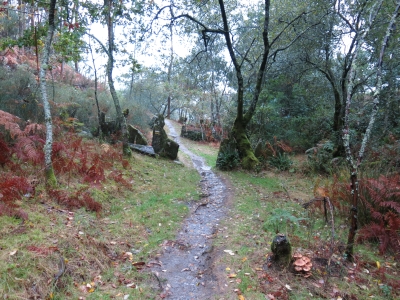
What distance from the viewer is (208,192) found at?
9734mm

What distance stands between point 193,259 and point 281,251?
5.45ft

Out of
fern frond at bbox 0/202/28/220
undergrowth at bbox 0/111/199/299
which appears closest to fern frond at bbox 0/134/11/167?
undergrowth at bbox 0/111/199/299

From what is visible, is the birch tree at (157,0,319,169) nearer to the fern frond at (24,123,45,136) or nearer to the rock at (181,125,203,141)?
the fern frond at (24,123,45,136)

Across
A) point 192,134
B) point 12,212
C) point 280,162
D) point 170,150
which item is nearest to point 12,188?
point 12,212

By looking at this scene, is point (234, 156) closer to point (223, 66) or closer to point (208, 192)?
point (208, 192)

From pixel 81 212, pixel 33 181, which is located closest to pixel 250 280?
pixel 81 212

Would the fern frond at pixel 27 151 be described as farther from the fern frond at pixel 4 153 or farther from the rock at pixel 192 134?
the rock at pixel 192 134

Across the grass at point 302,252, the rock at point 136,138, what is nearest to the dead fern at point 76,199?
the grass at point 302,252

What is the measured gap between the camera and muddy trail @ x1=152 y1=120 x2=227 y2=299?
4.20 m

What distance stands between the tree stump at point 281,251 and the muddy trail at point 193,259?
3.47ft

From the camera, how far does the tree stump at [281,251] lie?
14.5ft

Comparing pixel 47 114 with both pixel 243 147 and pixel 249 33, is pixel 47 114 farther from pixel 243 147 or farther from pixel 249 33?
pixel 249 33

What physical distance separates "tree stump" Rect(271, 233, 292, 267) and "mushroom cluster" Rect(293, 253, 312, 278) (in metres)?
0.14

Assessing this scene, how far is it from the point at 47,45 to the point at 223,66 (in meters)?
21.6
